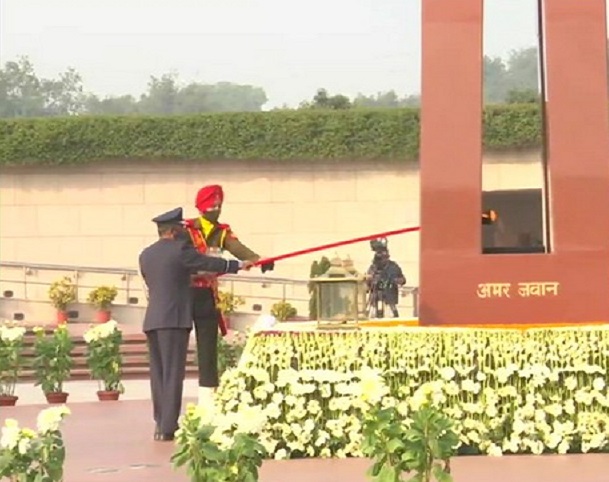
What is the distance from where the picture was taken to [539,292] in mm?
9484

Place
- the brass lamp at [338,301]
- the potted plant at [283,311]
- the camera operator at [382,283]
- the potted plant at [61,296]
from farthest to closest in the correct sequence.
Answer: the potted plant at [61,296]
the potted plant at [283,311]
the camera operator at [382,283]
the brass lamp at [338,301]

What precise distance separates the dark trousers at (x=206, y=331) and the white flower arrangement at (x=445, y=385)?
4.04ft

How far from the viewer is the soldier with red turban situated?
33.8ft

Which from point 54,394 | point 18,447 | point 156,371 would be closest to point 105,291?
point 54,394

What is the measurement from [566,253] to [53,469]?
363 centimetres

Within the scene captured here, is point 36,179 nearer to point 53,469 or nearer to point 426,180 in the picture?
point 426,180

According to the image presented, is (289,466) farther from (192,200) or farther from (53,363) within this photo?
(192,200)

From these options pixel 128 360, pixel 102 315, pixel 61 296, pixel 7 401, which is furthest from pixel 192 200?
pixel 7 401

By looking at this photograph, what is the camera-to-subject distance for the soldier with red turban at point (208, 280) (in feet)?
33.8

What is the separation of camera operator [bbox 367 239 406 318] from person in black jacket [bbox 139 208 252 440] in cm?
1366

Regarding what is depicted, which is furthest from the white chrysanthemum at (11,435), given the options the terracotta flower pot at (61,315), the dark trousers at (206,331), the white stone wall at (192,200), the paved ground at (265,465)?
the white stone wall at (192,200)

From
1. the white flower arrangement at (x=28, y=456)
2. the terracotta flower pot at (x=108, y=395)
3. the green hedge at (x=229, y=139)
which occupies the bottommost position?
the terracotta flower pot at (x=108, y=395)

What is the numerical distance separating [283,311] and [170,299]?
1782cm

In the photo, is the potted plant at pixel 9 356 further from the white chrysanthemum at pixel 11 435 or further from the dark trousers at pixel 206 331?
the white chrysanthemum at pixel 11 435
